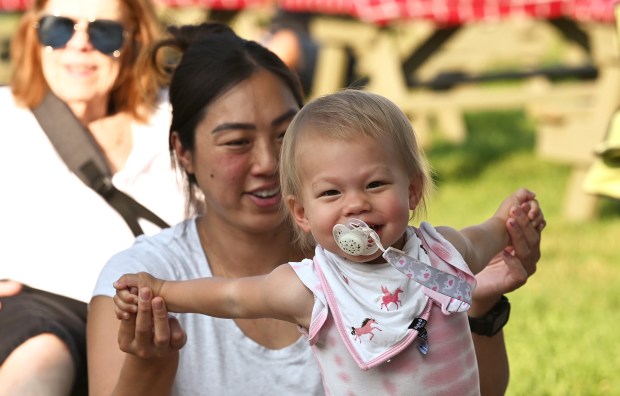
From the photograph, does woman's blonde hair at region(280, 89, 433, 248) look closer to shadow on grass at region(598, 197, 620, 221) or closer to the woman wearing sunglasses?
the woman wearing sunglasses

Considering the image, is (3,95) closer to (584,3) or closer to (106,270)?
(106,270)

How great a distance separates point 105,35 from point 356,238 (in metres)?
1.86

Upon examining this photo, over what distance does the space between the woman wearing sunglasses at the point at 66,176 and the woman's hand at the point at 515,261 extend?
3.31ft

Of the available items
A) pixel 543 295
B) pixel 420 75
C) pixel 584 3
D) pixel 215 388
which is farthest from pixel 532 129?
pixel 215 388

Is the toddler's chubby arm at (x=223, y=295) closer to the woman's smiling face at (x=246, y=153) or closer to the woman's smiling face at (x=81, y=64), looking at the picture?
the woman's smiling face at (x=246, y=153)

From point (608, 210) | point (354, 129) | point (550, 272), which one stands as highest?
point (354, 129)

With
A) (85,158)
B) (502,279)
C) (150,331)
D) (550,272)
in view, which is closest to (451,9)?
(550,272)

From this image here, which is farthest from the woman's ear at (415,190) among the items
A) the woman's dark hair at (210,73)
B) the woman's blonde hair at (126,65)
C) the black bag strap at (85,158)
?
the woman's blonde hair at (126,65)

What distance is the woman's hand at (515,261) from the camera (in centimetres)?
279

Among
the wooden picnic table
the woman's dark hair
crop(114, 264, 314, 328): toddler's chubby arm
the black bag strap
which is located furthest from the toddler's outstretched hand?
the wooden picnic table

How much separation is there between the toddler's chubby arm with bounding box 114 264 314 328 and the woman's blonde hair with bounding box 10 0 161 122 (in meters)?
1.31

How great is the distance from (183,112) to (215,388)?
712mm

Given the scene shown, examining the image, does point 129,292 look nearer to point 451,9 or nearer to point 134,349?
point 134,349

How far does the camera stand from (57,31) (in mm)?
3793
